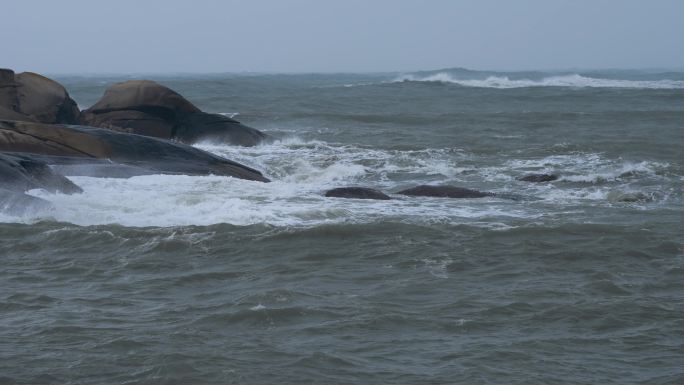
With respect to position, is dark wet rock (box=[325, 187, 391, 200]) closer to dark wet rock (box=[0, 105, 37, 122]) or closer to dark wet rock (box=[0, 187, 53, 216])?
dark wet rock (box=[0, 187, 53, 216])

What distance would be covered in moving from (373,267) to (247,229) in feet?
8.19

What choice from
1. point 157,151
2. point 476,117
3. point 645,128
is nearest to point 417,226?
point 157,151

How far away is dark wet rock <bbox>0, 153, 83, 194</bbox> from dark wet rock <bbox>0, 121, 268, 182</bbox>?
1832 millimetres

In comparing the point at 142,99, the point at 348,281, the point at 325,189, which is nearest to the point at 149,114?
the point at 142,99

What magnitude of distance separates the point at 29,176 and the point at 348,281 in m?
6.70

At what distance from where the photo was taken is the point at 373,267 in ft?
37.8

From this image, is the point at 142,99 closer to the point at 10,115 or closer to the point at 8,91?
the point at 8,91

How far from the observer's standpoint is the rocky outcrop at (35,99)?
2145cm

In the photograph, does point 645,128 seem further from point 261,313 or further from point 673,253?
point 261,313

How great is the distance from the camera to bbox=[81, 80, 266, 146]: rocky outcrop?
22.8m

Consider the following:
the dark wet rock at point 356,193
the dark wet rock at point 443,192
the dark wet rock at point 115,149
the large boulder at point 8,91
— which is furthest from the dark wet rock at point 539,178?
the large boulder at point 8,91

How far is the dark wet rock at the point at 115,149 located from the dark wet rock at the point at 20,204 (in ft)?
11.0

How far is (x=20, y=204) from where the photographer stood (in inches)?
555

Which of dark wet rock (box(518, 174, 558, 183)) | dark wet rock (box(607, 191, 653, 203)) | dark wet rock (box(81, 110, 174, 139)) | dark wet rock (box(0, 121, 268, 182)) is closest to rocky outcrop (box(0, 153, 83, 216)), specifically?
dark wet rock (box(0, 121, 268, 182))
